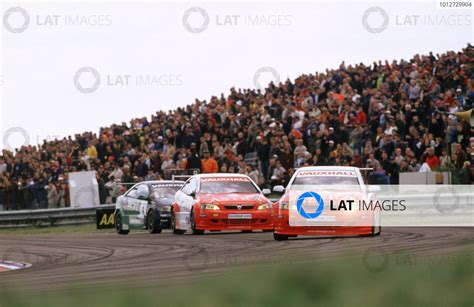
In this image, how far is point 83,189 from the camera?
101 ft

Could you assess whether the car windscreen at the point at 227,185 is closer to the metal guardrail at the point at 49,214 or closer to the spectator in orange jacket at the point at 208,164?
the spectator in orange jacket at the point at 208,164

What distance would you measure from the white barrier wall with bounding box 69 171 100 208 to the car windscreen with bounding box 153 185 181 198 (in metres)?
6.46

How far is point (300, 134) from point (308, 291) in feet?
56.6

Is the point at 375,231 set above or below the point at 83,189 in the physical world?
below

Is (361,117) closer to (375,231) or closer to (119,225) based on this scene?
(119,225)

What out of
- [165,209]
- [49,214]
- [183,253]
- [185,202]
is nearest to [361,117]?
[165,209]

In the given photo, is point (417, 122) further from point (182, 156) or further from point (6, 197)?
point (6, 197)

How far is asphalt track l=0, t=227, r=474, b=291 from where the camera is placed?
11539 millimetres

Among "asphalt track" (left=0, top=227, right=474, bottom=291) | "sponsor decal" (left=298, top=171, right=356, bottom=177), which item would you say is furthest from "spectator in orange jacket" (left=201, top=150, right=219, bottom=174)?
"sponsor decal" (left=298, top=171, right=356, bottom=177)

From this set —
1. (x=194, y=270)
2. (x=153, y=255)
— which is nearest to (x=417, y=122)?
(x=153, y=255)

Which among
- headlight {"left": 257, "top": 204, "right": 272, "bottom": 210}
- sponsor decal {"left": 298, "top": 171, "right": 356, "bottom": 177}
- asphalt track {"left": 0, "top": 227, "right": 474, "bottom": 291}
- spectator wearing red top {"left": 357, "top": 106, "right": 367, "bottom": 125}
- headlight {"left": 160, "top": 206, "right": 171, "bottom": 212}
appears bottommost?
asphalt track {"left": 0, "top": 227, "right": 474, "bottom": 291}

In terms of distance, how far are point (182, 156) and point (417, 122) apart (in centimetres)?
685

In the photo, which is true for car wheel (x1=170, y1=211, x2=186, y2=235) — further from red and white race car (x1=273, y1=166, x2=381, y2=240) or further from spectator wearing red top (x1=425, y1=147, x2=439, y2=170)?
spectator wearing red top (x1=425, y1=147, x2=439, y2=170)

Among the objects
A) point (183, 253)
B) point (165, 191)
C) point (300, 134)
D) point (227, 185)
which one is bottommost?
point (183, 253)
